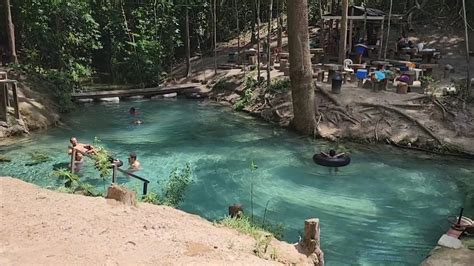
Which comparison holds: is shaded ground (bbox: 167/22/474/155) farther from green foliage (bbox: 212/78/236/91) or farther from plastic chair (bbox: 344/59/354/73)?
green foliage (bbox: 212/78/236/91)

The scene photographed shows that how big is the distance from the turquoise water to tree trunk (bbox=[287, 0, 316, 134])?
0.74 metres

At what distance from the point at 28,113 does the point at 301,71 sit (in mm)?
9769

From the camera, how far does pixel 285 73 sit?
21109 millimetres

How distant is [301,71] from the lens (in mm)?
16203

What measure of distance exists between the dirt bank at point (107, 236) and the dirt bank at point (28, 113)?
805 cm

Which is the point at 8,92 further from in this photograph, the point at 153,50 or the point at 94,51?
the point at 94,51

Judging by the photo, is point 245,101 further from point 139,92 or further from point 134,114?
point 139,92

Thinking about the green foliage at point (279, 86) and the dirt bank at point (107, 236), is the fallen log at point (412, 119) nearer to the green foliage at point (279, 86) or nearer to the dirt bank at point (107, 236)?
the green foliage at point (279, 86)

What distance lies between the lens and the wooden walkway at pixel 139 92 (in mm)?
22266

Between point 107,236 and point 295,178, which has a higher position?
point 107,236

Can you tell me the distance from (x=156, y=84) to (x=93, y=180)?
14508 mm

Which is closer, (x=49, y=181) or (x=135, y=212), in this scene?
(x=135, y=212)

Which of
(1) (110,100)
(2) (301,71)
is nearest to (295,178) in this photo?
(2) (301,71)

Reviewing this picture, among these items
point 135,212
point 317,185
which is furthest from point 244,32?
point 135,212
